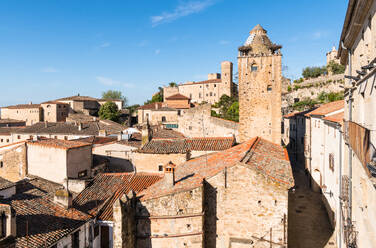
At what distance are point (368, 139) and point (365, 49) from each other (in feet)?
10.4

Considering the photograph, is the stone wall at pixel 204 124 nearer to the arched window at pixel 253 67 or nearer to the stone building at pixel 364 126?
the arched window at pixel 253 67

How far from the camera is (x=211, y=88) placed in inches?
3435

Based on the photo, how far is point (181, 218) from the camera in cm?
1244

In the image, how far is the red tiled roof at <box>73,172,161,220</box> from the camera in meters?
14.9

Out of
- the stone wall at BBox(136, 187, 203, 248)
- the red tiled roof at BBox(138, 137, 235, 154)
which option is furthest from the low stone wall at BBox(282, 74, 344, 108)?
the stone wall at BBox(136, 187, 203, 248)

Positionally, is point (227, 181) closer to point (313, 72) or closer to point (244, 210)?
point (244, 210)

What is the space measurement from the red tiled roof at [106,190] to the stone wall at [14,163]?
7.71m

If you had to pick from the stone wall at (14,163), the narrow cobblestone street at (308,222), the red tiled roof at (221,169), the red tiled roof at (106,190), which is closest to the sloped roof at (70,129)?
the stone wall at (14,163)

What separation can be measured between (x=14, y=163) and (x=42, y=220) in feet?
42.6

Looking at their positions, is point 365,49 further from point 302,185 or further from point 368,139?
point 302,185

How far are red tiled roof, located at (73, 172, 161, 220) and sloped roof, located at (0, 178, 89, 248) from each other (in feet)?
3.94

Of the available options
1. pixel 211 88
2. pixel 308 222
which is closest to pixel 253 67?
pixel 308 222

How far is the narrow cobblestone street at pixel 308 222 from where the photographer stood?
17136mm

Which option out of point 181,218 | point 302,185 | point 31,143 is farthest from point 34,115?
point 181,218
